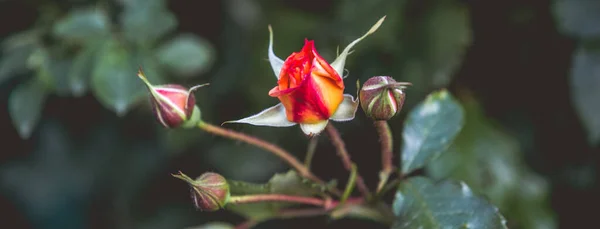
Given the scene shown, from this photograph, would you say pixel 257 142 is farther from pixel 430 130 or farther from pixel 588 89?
pixel 588 89

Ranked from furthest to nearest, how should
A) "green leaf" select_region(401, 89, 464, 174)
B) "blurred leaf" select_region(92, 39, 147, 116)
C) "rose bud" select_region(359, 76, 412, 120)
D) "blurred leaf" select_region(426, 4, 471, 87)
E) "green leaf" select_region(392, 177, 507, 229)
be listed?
"blurred leaf" select_region(426, 4, 471, 87) → "blurred leaf" select_region(92, 39, 147, 116) → "green leaf" select_region(401, 89, 464, 174) → "green leaf" select_region(392, 177, 507, 229) → "rose bud" select_region(359, 76, 412, 120)

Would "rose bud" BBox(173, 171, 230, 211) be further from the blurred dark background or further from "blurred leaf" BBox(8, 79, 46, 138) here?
"blurred leaf" BBox(8, 79, 46, 138)

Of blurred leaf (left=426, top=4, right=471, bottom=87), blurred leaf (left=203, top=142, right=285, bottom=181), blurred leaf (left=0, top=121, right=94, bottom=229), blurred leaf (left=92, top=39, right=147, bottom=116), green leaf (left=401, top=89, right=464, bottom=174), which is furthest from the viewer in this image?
blurred leaf (left=0, top=121, right=94, bottom=229)

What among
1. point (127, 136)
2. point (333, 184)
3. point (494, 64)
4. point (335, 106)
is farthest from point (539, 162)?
point (127, 136)

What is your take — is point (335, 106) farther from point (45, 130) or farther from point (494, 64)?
point (45, 130)

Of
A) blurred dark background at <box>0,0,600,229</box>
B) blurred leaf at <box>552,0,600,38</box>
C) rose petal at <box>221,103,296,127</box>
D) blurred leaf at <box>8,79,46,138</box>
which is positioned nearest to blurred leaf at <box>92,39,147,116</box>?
blurred dark background at <box>0,0,600,229</box>

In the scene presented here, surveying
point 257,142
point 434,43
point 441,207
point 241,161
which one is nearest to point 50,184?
point 241,161

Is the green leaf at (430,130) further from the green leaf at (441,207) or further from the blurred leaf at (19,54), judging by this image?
the blurred leaf at (19,54)

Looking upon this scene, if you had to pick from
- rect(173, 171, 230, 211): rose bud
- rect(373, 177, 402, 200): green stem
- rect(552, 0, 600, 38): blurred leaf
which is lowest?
rect(373, 177, 402, 200): green stem
